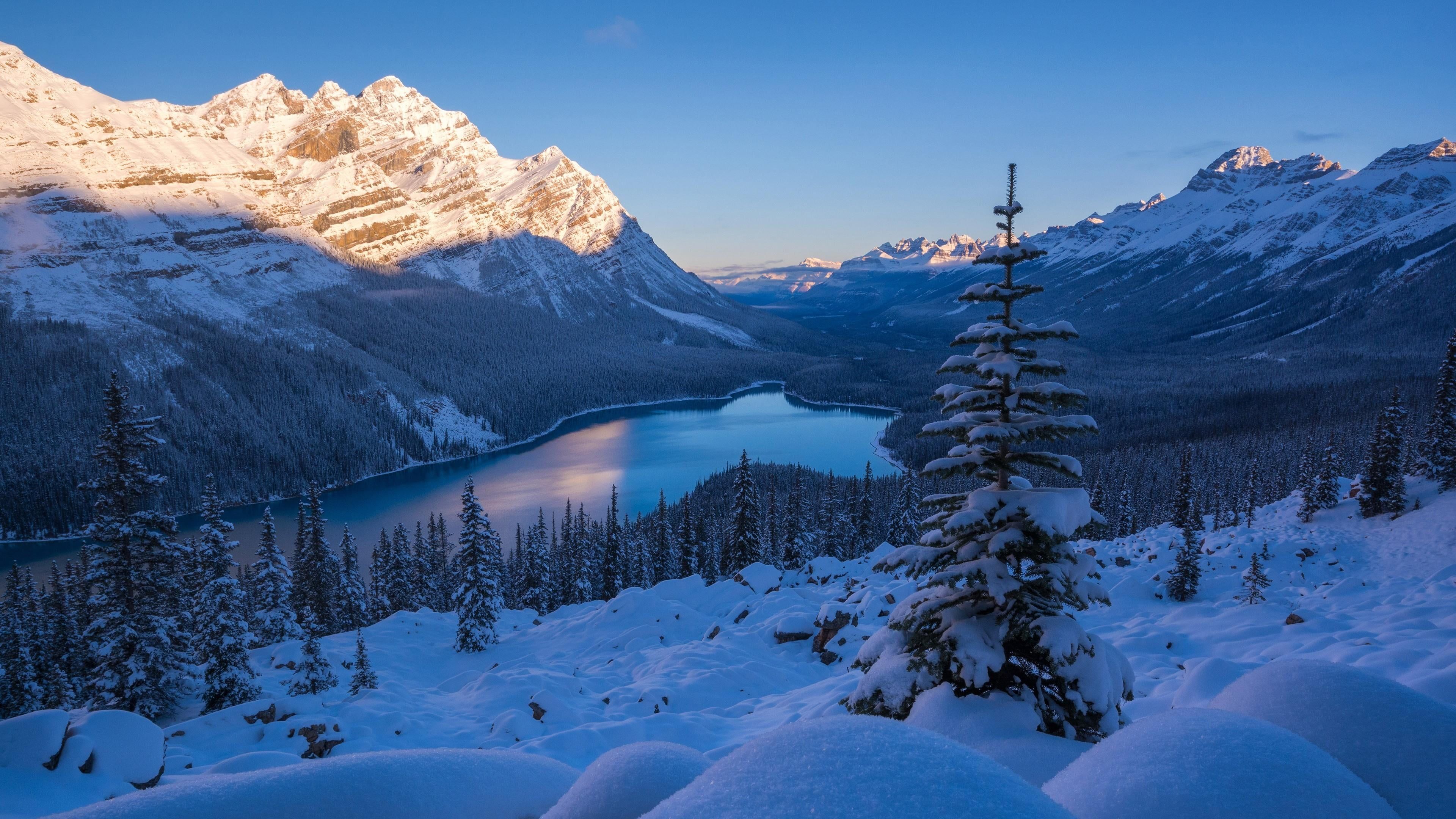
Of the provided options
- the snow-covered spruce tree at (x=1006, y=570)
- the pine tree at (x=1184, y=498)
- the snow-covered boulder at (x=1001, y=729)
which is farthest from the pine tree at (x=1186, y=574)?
the pine tree at (x=1184, y=498)

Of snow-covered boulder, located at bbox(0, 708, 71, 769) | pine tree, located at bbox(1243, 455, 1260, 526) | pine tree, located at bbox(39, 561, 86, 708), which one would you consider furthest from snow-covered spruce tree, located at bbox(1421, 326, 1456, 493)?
pine tree, located at bbox(39, 561, 86, 708)

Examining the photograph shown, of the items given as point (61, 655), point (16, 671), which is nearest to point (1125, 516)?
point (16, 671)

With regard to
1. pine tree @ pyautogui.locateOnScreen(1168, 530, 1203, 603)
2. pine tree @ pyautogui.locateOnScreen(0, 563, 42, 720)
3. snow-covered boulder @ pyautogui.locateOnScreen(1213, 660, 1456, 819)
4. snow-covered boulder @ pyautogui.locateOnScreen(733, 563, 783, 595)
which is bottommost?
pine tree @ pyautogui.locateOnScreen(0, 563, 42, 720)

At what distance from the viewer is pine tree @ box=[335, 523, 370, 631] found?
43125 millimetres

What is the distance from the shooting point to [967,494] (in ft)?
26.5

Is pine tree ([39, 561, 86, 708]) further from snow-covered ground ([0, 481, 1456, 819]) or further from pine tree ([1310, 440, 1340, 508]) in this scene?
pine tree ([1310, 440, 1340, 508])

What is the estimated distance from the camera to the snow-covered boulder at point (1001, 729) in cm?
603

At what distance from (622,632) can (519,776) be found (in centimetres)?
2116

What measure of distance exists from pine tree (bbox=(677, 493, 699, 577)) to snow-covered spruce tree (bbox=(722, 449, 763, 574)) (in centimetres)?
551

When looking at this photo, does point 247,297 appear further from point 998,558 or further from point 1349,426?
point 1349,426

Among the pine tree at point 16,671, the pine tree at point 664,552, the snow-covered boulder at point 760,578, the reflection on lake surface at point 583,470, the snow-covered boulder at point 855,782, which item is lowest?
the reflection on lake surface at point 583,470

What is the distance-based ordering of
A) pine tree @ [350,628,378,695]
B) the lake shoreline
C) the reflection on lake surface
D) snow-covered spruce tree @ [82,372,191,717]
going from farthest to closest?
the reflection on lake surface < the lake shoreline < pine tree @ [350,628,378,695] < snow-covered spruce tree @ [82,372,191,717]

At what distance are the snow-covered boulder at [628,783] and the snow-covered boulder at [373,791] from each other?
81cm

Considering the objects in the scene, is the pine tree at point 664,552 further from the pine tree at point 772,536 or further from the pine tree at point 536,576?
the pine tree at point 536,576
